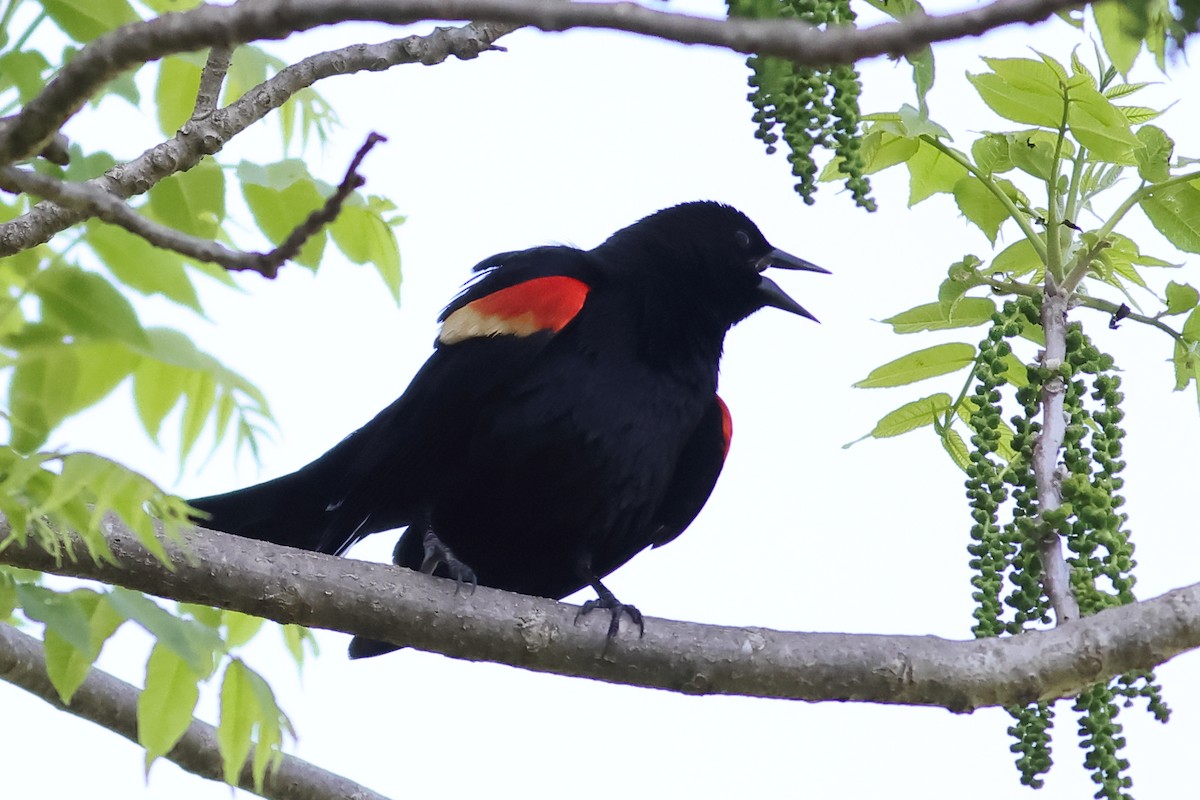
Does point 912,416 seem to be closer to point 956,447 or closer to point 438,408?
point 956,447

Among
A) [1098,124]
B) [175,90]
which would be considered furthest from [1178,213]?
[175,90]

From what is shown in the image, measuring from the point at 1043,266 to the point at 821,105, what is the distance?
736mm

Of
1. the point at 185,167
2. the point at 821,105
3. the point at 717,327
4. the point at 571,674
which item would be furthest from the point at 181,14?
the point at 717,327

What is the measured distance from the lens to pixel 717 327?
3949 millimetres

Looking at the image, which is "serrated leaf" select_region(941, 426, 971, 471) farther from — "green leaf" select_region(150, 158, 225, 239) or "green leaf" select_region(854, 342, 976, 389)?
"green leaf" select_region(150, 158, 225, 239)

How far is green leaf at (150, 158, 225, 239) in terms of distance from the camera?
2189 millimetres

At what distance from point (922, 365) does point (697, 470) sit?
1.11m

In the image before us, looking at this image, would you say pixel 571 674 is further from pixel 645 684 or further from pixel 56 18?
pixel 56 18

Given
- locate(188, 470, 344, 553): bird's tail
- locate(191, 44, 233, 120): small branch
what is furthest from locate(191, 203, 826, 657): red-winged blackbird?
locate(191, 44, 233, 120): small branch

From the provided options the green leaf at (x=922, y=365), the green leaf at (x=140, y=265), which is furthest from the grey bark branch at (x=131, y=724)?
the green leaf at (x=922, y=365)

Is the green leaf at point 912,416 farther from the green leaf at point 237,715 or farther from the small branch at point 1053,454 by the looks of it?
the green leaf at point 237,715

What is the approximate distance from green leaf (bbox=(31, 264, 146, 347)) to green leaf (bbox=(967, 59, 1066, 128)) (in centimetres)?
158

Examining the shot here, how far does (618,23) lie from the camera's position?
3.74ft

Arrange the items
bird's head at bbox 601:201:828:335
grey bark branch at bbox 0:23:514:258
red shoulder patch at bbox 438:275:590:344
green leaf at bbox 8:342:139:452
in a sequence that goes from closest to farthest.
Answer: green leaf at bbox 8:342:139:452
grey bark branch at bbox 0:23:514:258
red shoulder patch at bbox 438:275:590:344
bird's head at bbox 601:201:828:335
